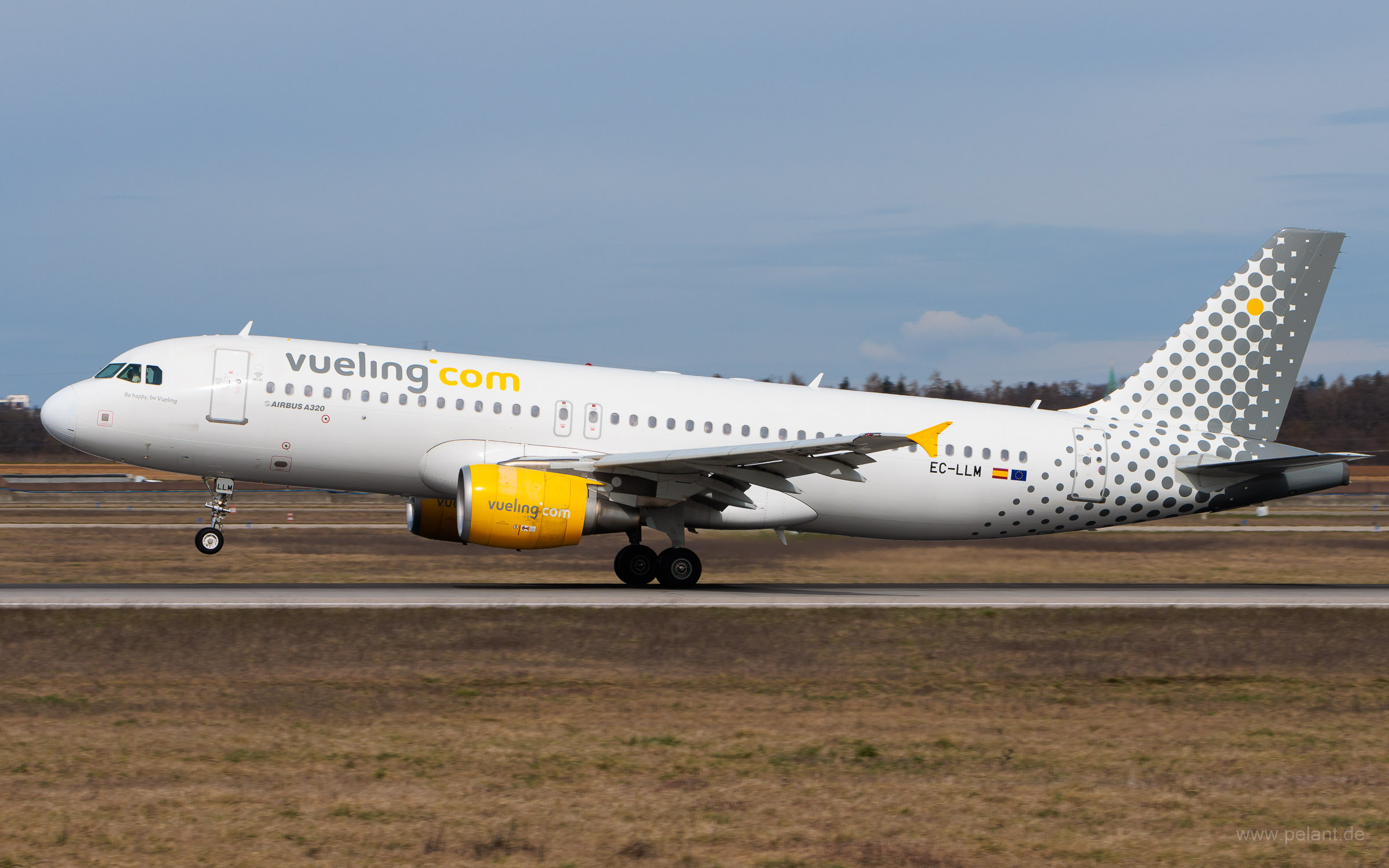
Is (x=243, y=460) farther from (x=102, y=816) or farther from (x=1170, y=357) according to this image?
(x=1170, y=357)

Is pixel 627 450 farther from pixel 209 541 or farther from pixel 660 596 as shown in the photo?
pixel 209 541

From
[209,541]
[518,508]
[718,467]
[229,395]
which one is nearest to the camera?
[518,508]

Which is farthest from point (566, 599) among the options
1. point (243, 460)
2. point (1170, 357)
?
point (1170, 357)

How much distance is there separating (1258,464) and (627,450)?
12900 mm

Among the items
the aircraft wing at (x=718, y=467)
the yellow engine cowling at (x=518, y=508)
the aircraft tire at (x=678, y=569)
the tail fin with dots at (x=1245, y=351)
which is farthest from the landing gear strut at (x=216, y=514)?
the tail fin with dots at (x=1245, y=351)

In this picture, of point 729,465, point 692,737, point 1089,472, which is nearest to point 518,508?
point 729,465

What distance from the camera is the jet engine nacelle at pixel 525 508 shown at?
20562 millimetres

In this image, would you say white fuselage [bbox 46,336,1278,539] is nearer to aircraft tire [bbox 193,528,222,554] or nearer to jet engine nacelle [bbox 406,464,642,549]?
aircraft tire [bbox 193,528,222,554]

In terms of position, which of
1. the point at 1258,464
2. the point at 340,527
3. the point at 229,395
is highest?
the point at 229,395

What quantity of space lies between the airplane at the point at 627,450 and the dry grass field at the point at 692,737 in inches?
143

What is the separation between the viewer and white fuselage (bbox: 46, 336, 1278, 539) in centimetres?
2247

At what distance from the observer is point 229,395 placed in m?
22.4

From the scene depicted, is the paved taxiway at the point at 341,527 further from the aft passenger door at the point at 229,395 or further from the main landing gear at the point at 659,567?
the aft passenger door at the point at 229,395

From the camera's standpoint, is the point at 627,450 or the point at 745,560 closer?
the point at 627,450
